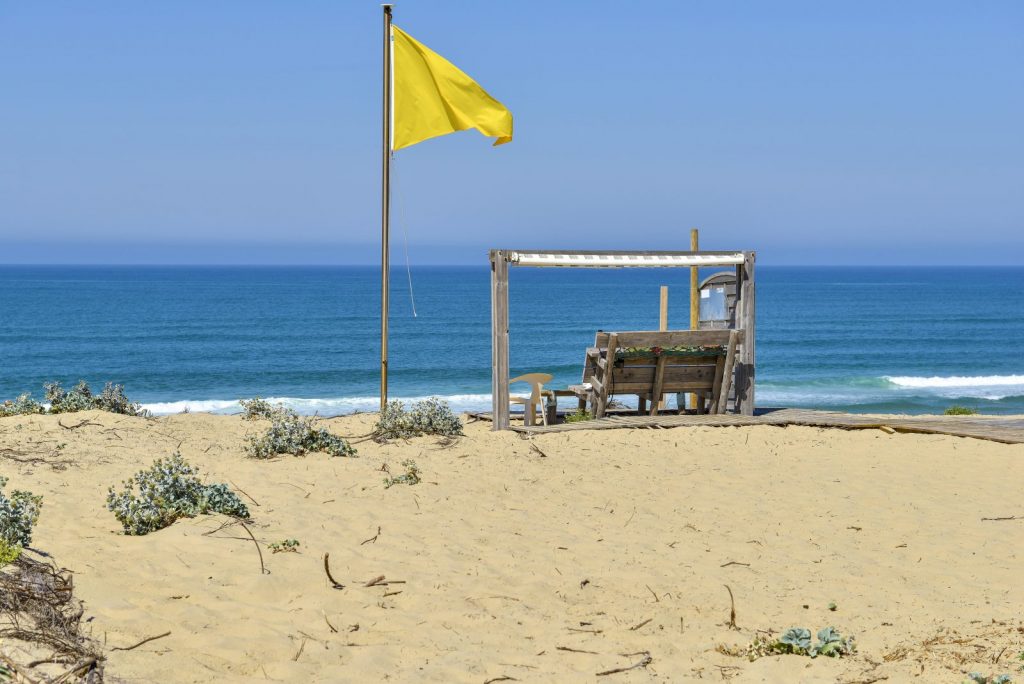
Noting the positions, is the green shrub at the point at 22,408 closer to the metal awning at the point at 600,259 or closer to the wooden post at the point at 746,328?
the metal awning at the point at 600,259

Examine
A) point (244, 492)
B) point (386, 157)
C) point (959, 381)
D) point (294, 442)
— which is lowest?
point (959, 381)

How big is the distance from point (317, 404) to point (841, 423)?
1674 centimetres

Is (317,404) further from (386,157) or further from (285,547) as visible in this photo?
(285,547)

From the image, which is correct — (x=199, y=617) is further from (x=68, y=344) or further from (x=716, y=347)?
(x=68, y=344)

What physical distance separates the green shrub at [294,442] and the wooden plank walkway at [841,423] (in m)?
3.14

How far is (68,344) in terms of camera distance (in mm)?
43812

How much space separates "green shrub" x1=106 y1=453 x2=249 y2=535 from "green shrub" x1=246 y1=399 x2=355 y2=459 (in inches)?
78.1

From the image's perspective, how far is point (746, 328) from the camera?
1374 centimetres

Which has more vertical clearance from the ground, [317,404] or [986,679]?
[986,679]

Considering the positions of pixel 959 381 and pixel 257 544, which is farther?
pixel 959 381

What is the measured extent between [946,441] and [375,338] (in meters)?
37.4

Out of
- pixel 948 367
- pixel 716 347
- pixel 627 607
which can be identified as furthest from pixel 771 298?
pixel 627 607

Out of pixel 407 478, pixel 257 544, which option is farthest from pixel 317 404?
pixel 257 544

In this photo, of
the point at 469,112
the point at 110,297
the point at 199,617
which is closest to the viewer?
the point at 199,617
